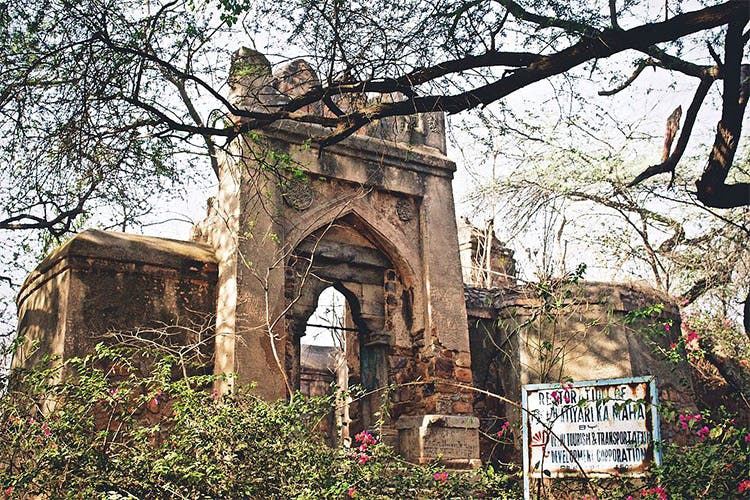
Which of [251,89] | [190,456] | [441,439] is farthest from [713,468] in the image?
[251,89]

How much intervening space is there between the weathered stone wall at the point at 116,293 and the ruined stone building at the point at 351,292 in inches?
0.5

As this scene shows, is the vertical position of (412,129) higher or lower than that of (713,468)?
higher

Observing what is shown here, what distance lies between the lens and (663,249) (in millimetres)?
11047

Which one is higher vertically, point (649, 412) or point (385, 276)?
point (385, 276)

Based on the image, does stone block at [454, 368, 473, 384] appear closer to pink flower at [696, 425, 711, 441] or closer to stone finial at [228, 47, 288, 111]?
stone finial at [228, 47, 288, 111]

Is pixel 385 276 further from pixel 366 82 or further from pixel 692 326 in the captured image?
pixel 692 326

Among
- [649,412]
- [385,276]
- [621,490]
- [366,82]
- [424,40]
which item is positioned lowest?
[621,490]

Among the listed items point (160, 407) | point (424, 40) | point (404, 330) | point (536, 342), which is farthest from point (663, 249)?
point (160, 407)

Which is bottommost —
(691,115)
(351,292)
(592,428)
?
(592,428)

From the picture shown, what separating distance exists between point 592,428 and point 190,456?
2.54 meters

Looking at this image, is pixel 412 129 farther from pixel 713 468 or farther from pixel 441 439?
pixel 713 468

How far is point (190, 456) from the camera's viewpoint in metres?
4.49

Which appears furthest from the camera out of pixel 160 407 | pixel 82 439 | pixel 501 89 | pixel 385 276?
pixel 385 276

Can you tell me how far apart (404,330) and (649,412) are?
4.23 meters
